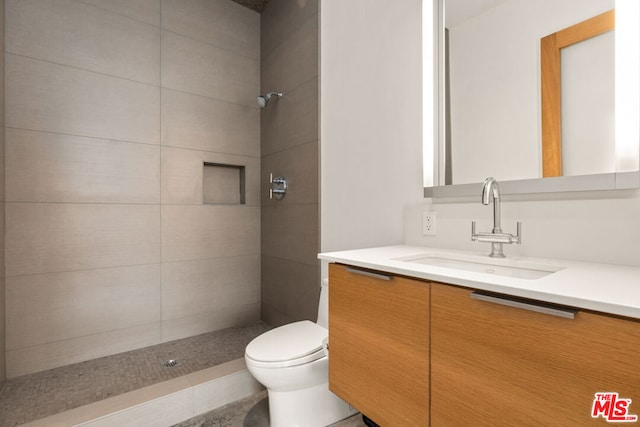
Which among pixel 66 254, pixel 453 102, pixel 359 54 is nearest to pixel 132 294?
pixel 66 254

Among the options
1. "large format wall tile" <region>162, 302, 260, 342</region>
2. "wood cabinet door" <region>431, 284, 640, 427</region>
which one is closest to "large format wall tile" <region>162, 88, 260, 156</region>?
A: "large format wall tile" <region>162, 302, 260, 342</region>

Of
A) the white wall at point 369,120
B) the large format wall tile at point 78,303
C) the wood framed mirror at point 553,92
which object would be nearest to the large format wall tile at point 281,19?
the white wall at point 369,120

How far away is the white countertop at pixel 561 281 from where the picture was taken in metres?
0.58

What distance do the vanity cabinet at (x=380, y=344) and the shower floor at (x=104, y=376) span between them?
118 cm

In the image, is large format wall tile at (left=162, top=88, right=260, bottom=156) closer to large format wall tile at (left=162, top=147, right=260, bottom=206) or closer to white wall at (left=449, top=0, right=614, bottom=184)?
large format wall tile at (left=162, top=147, right=260, bottom=206)

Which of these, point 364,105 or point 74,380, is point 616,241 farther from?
point 74,380

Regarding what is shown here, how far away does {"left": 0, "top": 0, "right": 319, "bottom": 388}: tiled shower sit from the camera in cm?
179

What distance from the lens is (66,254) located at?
1.88 m

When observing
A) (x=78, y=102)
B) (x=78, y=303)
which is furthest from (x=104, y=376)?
(x=78, y=102)

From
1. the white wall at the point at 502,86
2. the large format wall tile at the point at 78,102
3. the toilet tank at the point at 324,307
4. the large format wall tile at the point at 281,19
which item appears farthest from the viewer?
the large format wall tile at the point at 281,19

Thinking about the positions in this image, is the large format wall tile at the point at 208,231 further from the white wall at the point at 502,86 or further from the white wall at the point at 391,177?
the white wall at the point at 502,86

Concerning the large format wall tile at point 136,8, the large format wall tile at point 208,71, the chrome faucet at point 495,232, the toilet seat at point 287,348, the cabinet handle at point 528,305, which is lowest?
the toilet seat at point 287,348

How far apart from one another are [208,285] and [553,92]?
7.39 feet

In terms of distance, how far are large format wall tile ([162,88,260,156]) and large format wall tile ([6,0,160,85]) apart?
0.68 ft
